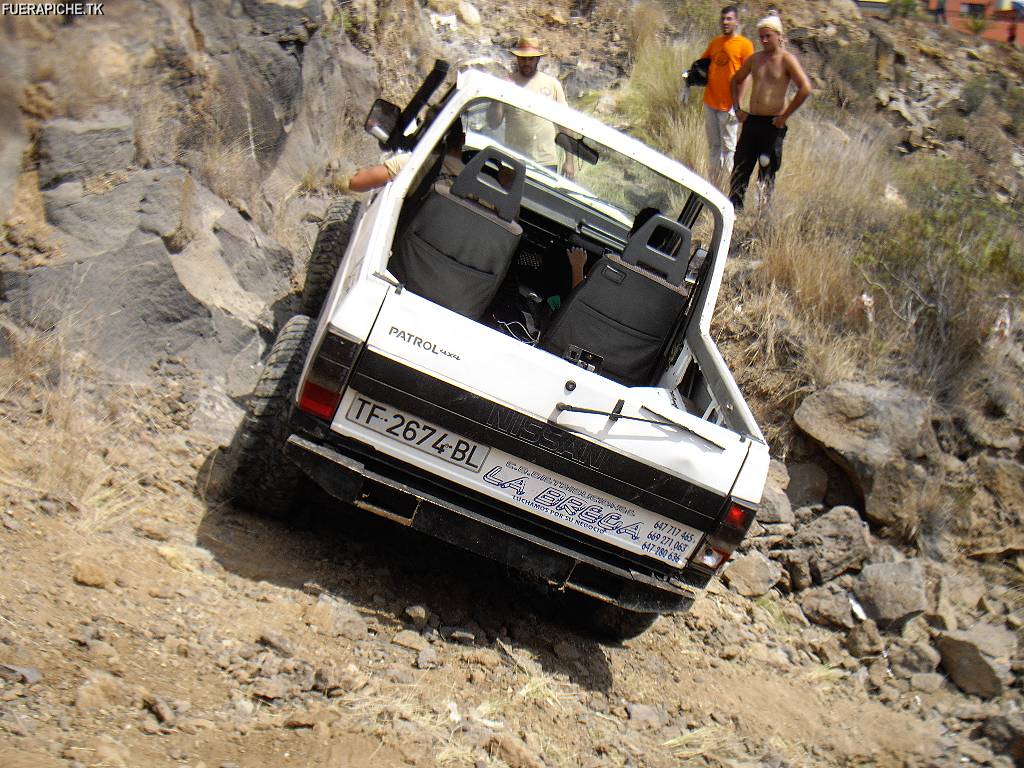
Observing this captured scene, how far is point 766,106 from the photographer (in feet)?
27.1

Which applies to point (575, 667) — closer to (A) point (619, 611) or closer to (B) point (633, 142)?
(A) point (619, 611)

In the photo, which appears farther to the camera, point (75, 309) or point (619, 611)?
point (75, 309)

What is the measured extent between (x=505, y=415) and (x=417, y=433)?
34 centimetres

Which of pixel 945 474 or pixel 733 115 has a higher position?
pixel 733 115

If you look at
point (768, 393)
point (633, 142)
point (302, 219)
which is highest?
point (633, 142)

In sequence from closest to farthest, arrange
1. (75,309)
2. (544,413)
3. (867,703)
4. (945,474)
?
(544,413) < (75,309) < (867,703) < (945,474)

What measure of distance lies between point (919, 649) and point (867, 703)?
61 cm

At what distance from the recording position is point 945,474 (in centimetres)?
696

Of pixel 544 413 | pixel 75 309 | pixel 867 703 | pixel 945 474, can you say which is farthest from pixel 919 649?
pixel 75 309

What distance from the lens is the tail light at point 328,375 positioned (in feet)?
12.2

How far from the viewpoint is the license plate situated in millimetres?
3848

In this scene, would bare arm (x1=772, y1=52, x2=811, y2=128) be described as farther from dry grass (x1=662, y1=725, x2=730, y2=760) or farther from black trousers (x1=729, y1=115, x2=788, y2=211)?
dry grass (x1=662, y1=725, x2=730, y2=760)

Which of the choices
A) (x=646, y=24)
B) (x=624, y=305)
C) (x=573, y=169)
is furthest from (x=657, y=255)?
(x=646, y=24)

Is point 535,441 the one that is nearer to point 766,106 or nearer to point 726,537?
point 726,537
